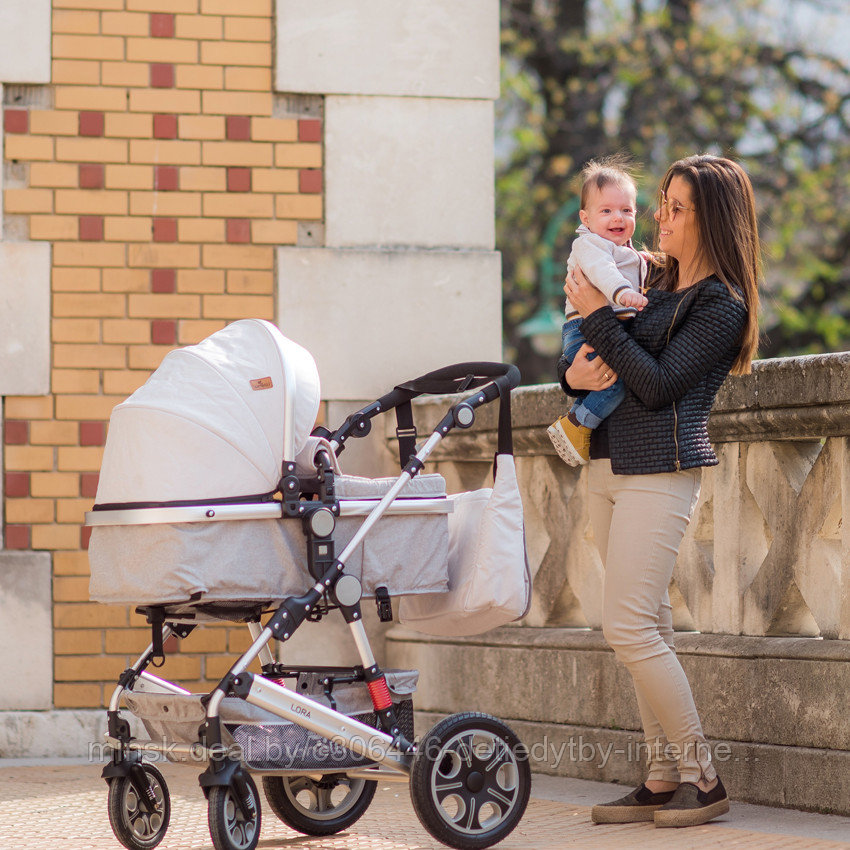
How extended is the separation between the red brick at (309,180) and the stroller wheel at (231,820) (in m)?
3.16

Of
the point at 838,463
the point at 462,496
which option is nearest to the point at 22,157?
the point at 462,496

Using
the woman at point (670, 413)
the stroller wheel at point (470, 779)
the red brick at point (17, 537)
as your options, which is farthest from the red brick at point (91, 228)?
the stroller wheel at point (470, 779)

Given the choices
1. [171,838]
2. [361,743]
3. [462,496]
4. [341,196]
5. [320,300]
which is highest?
[341,196]

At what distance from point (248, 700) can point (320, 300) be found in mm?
2804

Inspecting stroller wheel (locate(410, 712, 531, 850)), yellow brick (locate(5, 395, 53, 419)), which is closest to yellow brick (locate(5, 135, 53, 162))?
yellow brick (locate(5, 395, 53, 419))

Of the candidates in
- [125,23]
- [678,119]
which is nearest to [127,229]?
[125,23]

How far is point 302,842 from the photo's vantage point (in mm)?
4277

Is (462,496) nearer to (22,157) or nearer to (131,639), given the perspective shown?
(131,639)

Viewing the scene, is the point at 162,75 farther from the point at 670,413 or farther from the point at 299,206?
the point at 670,413

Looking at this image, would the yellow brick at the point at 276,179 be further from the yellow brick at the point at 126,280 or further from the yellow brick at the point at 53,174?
the yellow brick at the point at 53,174

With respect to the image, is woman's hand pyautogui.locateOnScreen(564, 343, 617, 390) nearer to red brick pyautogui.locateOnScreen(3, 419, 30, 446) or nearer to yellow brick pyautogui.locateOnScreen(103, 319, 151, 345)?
yellow brick pyautogui.locateOnScreen(103, 319, 151, 345)

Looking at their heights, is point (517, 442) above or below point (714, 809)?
above

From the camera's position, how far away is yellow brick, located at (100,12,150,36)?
616cm

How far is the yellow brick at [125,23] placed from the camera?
616 cm
